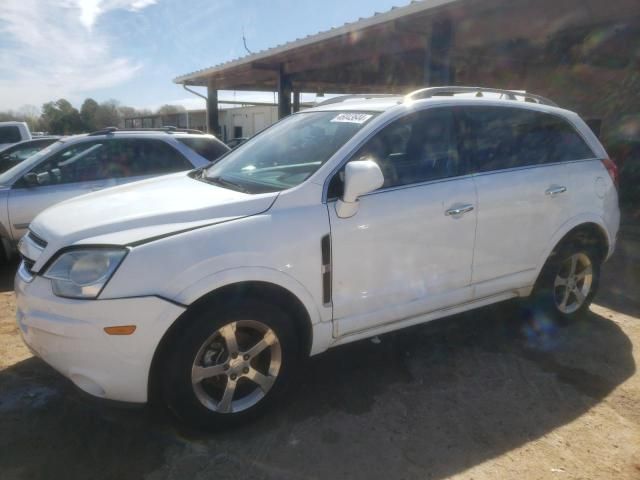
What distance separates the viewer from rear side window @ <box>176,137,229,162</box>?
6.05 metres

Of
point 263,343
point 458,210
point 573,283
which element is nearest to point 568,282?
point 573,283

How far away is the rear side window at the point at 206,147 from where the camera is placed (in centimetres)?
605

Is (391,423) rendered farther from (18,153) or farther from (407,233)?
(18,153)

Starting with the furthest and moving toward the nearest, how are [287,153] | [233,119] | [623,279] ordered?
[233,119] < [623,279] < [287,153]

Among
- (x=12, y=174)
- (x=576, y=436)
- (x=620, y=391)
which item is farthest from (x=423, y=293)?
(x=12, y=174)

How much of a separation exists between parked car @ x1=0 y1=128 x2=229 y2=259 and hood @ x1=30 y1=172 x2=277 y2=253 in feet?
8.72

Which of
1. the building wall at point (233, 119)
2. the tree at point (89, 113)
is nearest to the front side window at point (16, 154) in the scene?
the building wall at point (233, 119)

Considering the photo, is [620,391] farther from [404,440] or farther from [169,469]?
[169,469]

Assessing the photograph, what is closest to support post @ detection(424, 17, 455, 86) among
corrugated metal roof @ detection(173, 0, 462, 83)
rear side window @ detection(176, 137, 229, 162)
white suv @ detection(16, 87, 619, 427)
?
corrugated metal roof @ detection(173, 0, 462, 83)

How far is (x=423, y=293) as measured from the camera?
3104 mm

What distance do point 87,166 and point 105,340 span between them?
3.99 meters

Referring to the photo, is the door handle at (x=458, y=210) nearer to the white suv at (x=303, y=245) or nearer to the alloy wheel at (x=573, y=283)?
the white suv at (x=303, y=245)

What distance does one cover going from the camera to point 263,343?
8.57 feet

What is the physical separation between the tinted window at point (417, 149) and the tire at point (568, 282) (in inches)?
50.5
